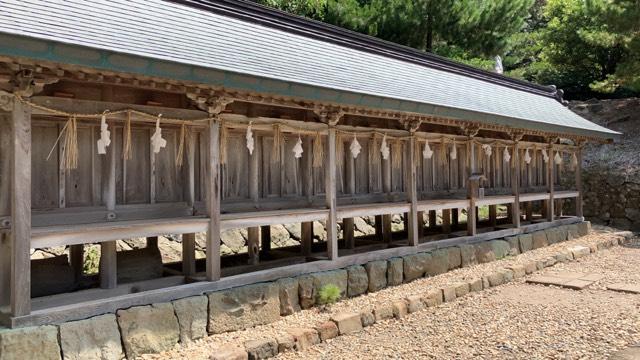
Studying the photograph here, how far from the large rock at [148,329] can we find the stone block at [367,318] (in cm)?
247

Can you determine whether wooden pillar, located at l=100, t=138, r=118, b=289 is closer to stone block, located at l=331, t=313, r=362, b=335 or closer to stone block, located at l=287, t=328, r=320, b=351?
stone block, located at l=287, t=328, r=320, b=351

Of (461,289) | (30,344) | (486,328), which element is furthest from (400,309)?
(30,344)

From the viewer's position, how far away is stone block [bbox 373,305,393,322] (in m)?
6.72

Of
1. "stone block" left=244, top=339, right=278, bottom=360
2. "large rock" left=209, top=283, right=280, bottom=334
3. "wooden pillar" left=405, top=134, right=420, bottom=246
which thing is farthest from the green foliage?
"wooden pillar" left=405, top=134, right=420, bottom=246

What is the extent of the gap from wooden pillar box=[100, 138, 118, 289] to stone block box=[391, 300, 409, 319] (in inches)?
151

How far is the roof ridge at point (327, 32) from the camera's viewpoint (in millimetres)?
7746

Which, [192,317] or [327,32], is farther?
[327,32]

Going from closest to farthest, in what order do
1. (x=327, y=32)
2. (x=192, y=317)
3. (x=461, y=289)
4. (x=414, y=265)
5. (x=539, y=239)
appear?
(x=192, y=317) → (x=461, y=289) → (x=414, y=265) → (x=327, y=32) → (x=539, y=239)

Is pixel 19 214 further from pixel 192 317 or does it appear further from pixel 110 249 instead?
pixel 192 317

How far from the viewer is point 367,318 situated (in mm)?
6574

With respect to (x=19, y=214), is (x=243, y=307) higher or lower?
lower

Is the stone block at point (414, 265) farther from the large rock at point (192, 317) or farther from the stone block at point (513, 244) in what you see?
the large rock at point (192, 317)

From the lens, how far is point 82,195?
5.70 metres

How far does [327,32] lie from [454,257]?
520 cm
